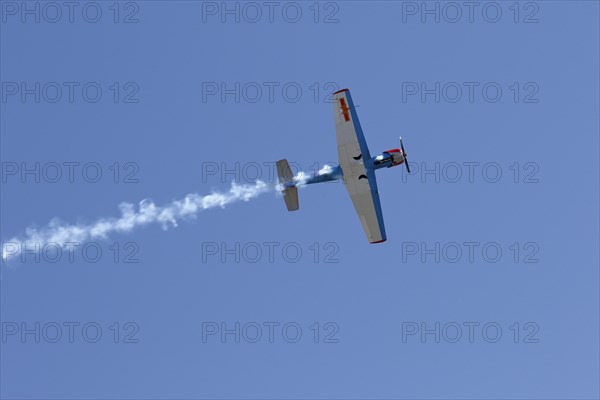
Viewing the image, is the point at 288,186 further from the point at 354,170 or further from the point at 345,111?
the point at 345,111

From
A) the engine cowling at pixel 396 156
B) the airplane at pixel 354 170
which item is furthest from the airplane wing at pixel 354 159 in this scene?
the engine cowling at pixel 396 156

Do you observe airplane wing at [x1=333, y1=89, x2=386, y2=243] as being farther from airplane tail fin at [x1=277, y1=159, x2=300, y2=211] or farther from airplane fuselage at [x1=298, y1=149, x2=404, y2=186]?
airplane tail fin at [x1=277, y1=159, x2=300, y2=211]

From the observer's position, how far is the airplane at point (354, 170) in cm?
9806

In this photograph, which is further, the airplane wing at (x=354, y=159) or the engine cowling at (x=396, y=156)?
the engine cowling at (x=396, y=156)

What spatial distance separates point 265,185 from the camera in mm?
99562

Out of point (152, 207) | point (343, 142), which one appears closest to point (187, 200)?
point (152, 207)

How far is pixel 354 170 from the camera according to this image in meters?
98.6

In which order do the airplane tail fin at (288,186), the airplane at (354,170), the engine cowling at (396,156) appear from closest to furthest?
1. the airplane at (354,170)
2. the airplane tail fin at (288,186)
3. the engine cowling at (396,156)

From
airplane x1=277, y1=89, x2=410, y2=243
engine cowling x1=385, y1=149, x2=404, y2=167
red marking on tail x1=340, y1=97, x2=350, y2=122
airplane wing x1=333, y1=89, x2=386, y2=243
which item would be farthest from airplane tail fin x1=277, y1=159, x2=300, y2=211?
engine cowling x1=385, y1=149, x2=404, y2=167

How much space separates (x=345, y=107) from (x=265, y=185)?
20.2 feet

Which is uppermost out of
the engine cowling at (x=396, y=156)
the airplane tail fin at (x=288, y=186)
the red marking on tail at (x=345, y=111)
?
the red marking on tail at (x=345, y=111)

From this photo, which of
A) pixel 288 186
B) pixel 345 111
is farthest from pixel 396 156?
pixel 288 186

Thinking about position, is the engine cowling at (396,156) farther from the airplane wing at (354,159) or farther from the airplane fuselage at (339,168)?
the airplane wing at (354,159)

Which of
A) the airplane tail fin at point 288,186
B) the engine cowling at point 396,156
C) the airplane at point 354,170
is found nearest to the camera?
the airplane at point 354,170
